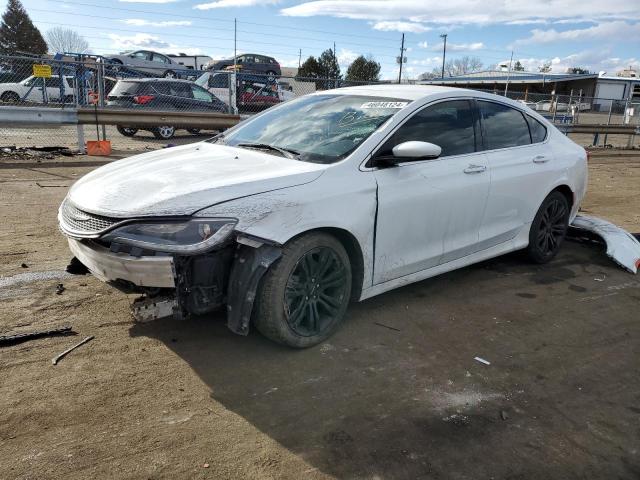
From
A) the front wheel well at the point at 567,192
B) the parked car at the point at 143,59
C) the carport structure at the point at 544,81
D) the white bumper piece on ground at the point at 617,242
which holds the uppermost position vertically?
the carport structure at the point at 544,81

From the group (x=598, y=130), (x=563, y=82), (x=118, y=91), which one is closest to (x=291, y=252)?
(x=118, y=91)

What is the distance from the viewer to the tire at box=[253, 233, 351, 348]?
10.9 feet

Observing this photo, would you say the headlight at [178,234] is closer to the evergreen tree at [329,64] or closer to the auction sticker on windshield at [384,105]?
the auction sticker on windshield at [384,105]

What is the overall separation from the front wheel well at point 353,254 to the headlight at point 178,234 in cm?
75

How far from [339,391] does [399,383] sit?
0.38m

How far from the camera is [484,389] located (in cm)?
330

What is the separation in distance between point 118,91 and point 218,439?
1421 centimetres

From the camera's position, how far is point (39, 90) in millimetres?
17328

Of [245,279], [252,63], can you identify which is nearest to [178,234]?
[245,279]

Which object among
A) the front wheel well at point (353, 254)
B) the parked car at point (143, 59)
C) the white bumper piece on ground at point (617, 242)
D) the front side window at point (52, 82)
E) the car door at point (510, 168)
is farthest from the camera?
the parked car at point (143, 59)

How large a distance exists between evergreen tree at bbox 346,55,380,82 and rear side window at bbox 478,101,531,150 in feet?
167

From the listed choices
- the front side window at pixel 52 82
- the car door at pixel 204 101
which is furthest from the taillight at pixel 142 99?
the front side window at pixel 52 82

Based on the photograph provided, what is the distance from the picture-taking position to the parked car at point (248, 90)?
15.9m

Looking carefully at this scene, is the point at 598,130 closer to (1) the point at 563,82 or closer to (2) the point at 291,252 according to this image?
(2) the point at 291,252
